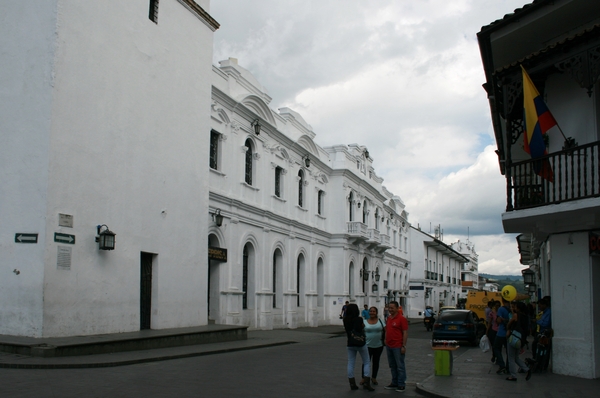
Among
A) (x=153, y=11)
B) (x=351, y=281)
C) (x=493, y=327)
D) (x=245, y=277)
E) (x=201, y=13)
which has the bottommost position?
(x=493, y=327)

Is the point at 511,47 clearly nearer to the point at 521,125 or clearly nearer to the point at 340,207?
the point at 521,125

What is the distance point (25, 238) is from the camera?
15234mm

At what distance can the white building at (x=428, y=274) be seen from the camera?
63.6 m

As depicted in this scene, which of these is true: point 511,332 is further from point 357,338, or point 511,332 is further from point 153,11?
point 153,11

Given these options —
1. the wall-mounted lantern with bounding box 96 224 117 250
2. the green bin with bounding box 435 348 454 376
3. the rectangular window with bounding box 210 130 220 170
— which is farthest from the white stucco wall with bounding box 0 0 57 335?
the rectangular window with bounding box 210 130 220 170

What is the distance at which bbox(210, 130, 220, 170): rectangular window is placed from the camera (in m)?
25.8

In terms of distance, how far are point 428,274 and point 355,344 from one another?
57928 millimetres

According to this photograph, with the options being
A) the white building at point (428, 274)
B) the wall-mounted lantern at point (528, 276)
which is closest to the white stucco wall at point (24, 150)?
the wall-mounted lantern at point (528, 276)

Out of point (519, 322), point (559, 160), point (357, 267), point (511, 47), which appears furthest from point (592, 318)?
point (357, 267)

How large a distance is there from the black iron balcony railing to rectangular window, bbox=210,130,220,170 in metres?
14.3

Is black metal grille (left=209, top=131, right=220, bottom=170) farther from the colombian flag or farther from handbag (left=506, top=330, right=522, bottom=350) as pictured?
handbag (left=506, top=330, right=522, bottom=350)

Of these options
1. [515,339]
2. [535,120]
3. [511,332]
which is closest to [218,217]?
[511,332]

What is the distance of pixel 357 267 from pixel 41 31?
30408mm

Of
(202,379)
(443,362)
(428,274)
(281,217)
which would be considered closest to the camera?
(202,379)
